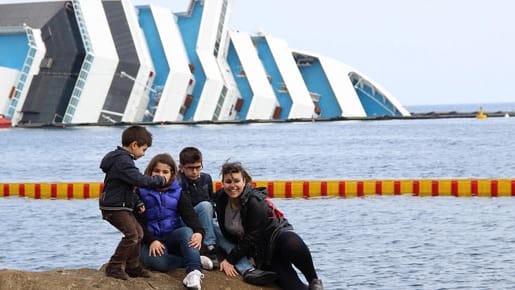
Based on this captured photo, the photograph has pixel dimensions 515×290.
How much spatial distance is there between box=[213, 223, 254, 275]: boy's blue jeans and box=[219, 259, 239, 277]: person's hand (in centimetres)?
5

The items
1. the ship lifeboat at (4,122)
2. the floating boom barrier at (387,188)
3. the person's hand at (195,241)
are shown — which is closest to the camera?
the person's hand at (195,241)

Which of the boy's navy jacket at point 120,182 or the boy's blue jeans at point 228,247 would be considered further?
the boy's blue jeans at point 228,247

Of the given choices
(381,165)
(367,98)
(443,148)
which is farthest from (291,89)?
(381,165)

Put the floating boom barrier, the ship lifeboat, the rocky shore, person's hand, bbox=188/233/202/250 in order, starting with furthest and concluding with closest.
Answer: the ship lifeboat < the floating boom barrier < person's hand, bbox=188/233/202/250 < the rocky shore

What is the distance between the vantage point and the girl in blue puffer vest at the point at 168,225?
39.0ft

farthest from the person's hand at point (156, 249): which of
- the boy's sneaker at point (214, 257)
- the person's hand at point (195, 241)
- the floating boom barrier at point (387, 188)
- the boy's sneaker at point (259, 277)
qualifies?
the floating boom barrier at point (387, 188)

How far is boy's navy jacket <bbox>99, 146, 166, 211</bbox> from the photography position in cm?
1166

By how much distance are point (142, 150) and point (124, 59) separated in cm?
7178

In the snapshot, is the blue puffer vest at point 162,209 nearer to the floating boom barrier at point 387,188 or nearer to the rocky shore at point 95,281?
the rocky shore at point 95,281

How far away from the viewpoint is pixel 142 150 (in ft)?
38.8

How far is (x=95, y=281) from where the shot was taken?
1135cm

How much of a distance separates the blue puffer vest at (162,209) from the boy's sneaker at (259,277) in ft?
2.68

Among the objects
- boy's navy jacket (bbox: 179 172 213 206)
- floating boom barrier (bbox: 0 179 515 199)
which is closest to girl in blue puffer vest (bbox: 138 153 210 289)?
boy's navy jacket (bbox: 179 172 213 206)

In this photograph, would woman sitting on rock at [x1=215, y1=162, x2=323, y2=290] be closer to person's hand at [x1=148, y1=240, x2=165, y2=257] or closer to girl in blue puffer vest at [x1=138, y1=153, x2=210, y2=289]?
girl in blue puffer vest at [x1=138, y1=153, x2=210, y2=289]
